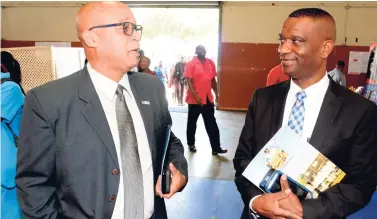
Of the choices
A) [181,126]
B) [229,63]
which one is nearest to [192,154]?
[181,126]

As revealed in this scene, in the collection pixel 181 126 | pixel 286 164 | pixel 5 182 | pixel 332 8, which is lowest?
pixel 181 126

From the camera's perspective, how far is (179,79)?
382 inches

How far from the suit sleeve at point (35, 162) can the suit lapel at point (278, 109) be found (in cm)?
101

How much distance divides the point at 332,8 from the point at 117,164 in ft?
30.1

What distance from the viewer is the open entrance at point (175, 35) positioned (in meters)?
9.60

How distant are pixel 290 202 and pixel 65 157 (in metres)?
0.94

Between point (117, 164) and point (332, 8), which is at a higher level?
point (332, 8)

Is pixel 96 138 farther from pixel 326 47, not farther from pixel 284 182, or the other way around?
pixel 326 47

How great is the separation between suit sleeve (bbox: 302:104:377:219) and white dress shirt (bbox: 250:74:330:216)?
19 cm

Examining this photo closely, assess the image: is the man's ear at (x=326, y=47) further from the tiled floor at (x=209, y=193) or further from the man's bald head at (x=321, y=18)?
the tiled floor at (x=209, y=193)

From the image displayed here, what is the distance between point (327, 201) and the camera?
137 cm

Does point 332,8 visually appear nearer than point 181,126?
No

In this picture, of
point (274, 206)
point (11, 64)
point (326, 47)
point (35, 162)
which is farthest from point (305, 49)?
point (11, 64)

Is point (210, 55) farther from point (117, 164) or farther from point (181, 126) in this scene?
point (117, 164)
